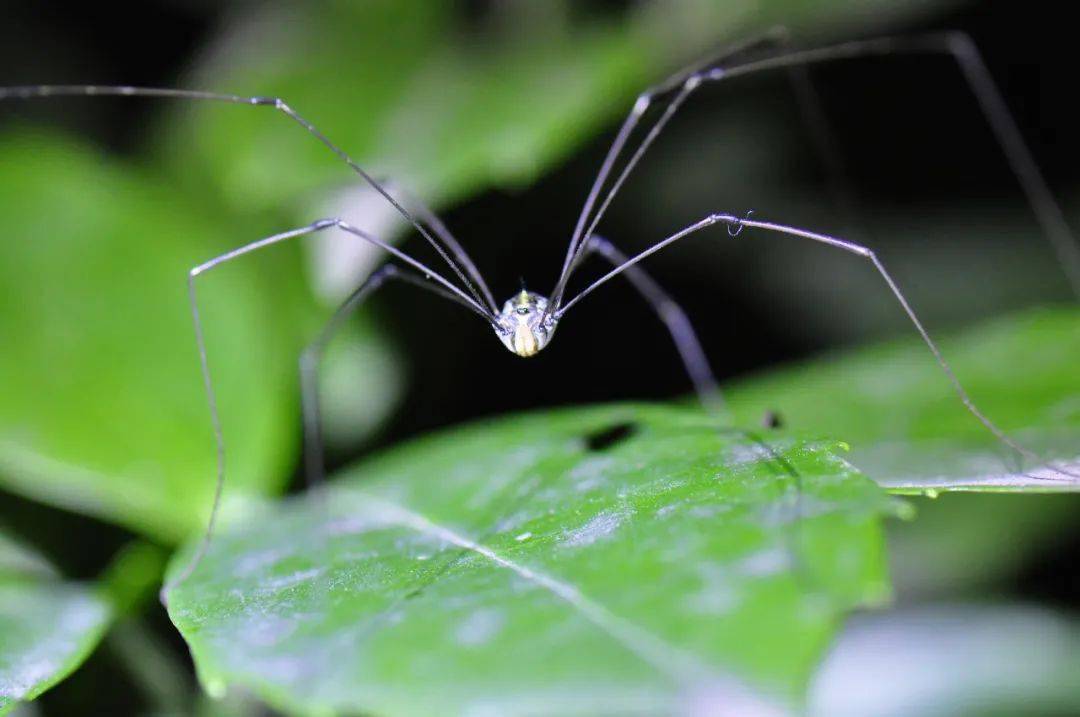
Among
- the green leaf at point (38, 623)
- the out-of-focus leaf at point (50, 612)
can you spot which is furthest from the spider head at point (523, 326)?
the green leaf at point (38, 623)

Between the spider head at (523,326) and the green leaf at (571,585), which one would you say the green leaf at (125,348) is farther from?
the spider head at (523,326)

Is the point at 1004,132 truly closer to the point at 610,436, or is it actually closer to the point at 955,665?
the point at 955,665

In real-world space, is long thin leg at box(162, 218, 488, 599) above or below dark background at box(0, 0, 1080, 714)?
below

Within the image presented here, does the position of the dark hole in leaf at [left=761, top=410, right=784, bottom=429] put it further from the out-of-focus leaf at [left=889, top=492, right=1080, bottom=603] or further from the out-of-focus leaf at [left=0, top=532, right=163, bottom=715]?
the out-of-focus leaf at [left=0, top=532, right=163, bottom=715]

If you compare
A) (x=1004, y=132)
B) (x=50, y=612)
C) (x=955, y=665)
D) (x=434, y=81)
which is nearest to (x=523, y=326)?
(x=434, y=81)

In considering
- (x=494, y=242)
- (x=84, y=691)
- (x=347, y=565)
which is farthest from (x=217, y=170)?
(x=347, y=565)

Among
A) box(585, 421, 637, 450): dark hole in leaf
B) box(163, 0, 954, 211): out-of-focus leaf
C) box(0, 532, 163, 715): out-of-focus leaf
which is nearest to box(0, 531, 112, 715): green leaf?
box(0, 532, 163, 715): out-of-focus leaf

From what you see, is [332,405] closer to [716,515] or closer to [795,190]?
[716,515]
